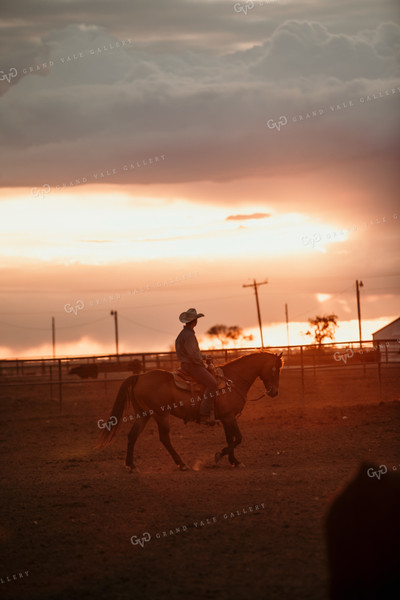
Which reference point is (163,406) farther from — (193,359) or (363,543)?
(363,543)

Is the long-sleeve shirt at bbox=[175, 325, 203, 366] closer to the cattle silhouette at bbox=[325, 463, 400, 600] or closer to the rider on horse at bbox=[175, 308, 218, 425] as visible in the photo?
the rider on horse at bbox=[175, 308, 218, 425]

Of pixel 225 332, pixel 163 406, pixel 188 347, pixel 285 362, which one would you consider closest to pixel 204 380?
pixel 188 347

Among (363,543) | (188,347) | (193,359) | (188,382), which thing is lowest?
(363,543)

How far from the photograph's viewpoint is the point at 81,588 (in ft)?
20.3

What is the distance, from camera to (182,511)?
28.4ft

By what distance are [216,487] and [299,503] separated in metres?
1.59

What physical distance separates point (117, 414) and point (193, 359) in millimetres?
1510

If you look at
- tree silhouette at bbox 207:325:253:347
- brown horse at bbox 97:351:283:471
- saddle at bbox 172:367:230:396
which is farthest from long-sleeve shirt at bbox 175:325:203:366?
tree silhouette at bbox 207:325:253:347

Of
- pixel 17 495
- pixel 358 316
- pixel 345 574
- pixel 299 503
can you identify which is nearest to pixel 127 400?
pixel 17 495

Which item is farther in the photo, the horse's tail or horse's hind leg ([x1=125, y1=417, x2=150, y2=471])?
the horse's tail

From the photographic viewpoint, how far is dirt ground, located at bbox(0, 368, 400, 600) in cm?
631

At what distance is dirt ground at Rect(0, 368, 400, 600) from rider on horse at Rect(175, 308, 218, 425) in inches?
39.1

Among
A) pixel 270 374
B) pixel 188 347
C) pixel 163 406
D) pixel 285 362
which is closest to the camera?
pixel 188 347

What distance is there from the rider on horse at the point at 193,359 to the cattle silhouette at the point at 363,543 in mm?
8230
